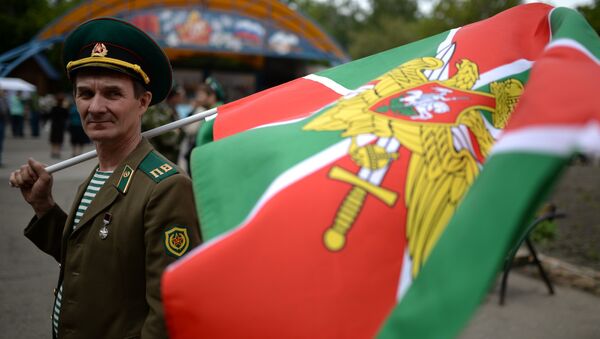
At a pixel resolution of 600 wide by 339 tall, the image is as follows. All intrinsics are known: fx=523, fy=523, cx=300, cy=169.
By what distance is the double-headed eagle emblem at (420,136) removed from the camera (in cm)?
141

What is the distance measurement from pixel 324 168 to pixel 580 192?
11.4 m

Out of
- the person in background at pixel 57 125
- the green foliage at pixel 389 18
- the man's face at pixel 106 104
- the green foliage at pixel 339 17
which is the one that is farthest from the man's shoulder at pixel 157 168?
the green foliage at pixel 339 17

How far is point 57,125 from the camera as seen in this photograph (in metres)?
13.5

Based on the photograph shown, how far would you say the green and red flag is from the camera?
1.18 meters

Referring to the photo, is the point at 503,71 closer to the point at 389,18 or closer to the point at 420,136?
the point at 420,136

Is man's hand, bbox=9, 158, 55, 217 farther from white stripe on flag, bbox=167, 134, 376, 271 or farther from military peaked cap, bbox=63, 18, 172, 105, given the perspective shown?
white stripe on flag, bbox=167, 134, 376, 271

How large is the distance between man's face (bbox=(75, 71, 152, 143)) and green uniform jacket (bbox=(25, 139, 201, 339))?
151 millimetres

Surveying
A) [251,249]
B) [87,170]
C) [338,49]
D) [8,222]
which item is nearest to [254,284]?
[251,249]

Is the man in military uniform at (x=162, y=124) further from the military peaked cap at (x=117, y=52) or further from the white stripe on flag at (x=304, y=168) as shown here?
the white stripe on flag at (x=304, y=168)

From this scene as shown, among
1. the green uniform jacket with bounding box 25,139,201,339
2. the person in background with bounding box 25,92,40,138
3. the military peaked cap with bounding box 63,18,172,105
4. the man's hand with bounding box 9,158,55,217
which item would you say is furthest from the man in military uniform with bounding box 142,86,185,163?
the person in background with bounding box 25,92,40,138

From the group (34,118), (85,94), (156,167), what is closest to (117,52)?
(85,94)

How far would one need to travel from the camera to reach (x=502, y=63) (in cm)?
186

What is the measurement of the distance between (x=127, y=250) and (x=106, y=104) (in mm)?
526

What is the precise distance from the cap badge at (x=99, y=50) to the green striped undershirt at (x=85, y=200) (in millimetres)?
450
